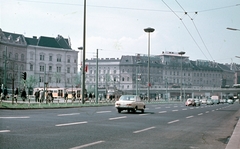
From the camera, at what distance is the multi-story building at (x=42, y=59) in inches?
4136

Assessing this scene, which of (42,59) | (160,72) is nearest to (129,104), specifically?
(42,59)

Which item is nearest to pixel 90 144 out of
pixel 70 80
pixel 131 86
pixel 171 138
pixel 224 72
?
pixel 171 138

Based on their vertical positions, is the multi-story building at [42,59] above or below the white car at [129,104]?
above

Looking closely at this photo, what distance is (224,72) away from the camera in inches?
7367

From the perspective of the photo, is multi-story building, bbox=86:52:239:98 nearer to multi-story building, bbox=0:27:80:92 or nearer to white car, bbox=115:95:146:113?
multi-story building, bbox=0:27:80:92

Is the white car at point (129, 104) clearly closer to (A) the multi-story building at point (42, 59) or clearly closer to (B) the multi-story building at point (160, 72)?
(A) the multi-story building at point (42, 59)

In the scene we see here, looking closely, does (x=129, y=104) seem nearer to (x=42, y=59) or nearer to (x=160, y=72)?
(x=42, y=59)

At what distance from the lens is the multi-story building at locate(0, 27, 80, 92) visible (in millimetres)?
105062

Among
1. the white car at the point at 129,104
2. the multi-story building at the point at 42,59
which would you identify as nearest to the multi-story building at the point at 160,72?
the multi-story building at the point at 42,59

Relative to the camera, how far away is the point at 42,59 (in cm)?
11425

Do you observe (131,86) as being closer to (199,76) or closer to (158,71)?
(158,71)

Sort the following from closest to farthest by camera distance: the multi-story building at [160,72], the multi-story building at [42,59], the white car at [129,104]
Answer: the white car at [129,104], the multi-story building at [42,59], the multi-story building at [160,72]

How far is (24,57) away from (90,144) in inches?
4095

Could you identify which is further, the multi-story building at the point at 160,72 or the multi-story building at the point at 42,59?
the multi-story building at the point at 160,72
